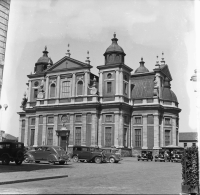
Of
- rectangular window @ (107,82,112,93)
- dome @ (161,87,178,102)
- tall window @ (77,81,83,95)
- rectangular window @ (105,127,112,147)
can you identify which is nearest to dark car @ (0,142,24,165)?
rectangular window @ (105,127,112,147)

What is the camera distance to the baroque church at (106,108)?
125 ft

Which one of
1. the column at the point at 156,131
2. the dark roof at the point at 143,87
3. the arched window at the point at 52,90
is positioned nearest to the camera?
the column at the point at 156,131

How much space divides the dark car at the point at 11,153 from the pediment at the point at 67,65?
2037cm

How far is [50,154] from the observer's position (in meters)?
21.9

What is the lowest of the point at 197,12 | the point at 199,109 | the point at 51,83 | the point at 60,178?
the point at 60,178

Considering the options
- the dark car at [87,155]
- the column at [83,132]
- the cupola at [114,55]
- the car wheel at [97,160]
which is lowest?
the car wheel at [97,160]

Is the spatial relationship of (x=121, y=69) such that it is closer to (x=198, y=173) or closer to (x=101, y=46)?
(x=101, y=46)

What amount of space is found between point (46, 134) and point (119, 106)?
460 inches

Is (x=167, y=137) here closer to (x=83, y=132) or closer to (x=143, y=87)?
(x=143, y=87)

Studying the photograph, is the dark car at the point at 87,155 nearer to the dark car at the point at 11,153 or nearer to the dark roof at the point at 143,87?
the dark car at the point at 11,153

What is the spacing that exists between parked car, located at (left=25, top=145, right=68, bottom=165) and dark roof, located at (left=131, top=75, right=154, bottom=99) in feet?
67.4

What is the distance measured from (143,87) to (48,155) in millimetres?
22936

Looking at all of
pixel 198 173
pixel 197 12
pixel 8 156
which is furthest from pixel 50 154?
pixel 197 12

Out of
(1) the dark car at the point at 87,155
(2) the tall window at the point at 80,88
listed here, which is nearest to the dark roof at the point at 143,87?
(2) the tall window at the point at 80,88
